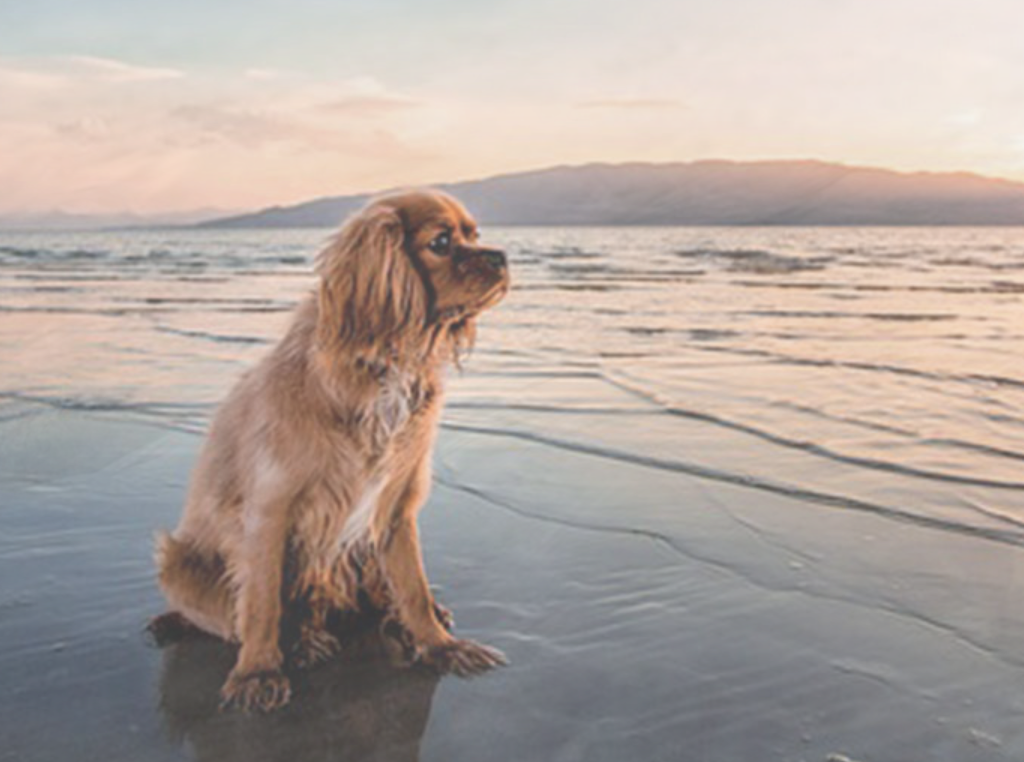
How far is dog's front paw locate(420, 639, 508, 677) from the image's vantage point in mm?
3518

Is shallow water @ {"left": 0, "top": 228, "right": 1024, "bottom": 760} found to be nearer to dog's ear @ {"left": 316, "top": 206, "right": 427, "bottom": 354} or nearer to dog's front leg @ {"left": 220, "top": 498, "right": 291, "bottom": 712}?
dog's front leg @ {"left": 220, "top": 498, "right": 291, "bottom": 712}

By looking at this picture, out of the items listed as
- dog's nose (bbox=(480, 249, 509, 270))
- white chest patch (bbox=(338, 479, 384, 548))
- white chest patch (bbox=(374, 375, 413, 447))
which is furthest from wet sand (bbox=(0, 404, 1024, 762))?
dog's nose (bbox=(480, 249, 509, 270))

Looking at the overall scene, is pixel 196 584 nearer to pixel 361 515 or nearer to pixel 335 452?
pixel 361 515

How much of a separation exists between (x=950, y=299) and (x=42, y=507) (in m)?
17.8

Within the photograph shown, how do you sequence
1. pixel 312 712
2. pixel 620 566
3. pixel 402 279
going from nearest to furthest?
pixel 312 712 → pixel 402 279 → pixel 620 566

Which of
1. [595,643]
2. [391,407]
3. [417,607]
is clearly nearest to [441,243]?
[391,407]

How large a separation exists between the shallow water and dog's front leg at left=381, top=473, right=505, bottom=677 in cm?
10

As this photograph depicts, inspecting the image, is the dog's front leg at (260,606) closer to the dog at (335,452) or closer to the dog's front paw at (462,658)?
the dog at (335,452)

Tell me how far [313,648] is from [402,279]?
4.80 feet

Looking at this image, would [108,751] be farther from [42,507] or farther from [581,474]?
[581,474]

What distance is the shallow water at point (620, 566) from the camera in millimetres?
3070

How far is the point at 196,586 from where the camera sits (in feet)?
11.8

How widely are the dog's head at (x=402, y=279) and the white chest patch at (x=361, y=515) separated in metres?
0.50

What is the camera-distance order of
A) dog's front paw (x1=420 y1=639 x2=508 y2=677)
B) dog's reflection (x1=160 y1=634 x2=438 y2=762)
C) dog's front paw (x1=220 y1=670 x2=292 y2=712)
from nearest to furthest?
dog's reflection (x1=160 y1=634 x2=438 y2=762)
dog's front paw (x1=220 y1=670 x2=292 y2=712)
dog's front paw (x1=420 y1=639 x2=508 y2=677)
